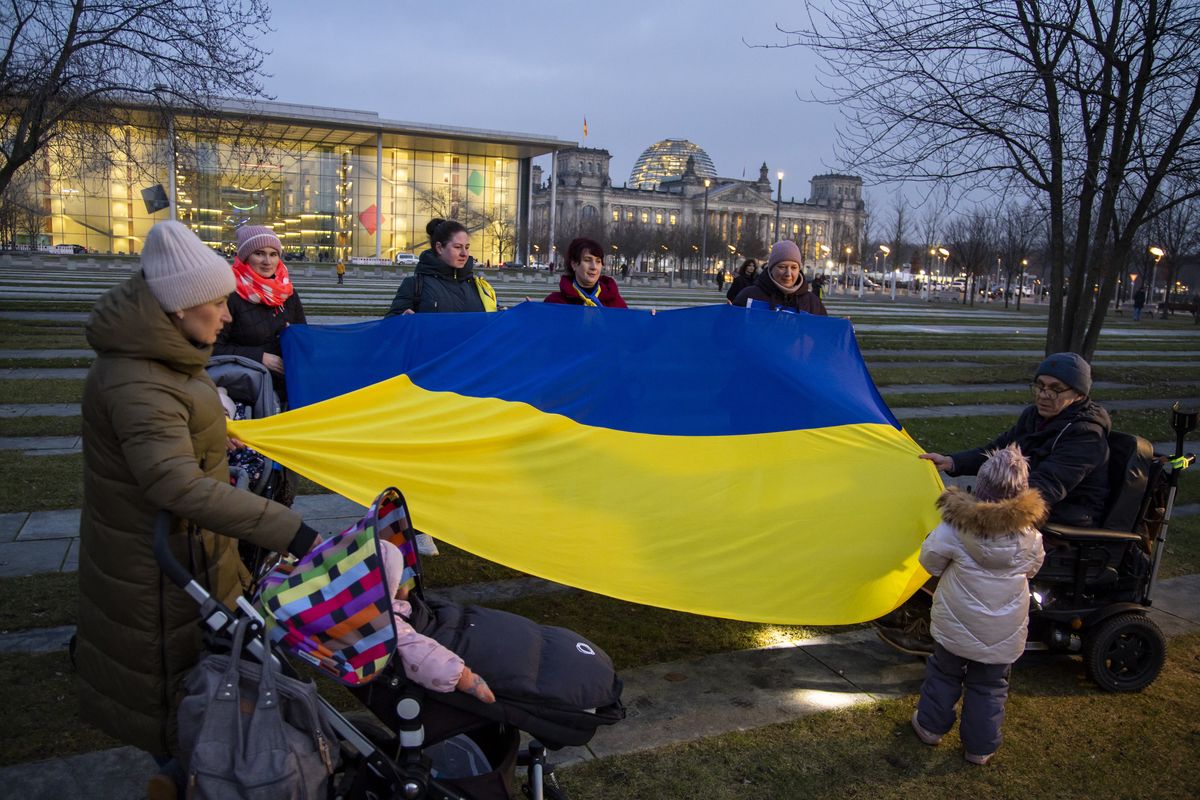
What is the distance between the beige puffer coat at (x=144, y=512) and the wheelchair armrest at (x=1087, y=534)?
3.90 metres

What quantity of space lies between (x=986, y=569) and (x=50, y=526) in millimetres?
6787

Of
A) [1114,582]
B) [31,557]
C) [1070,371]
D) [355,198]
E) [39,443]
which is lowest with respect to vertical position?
[31,557]

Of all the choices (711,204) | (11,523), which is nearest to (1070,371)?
(11,523)

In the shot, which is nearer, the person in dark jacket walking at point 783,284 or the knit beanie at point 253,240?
the knit beanie at point 253,240

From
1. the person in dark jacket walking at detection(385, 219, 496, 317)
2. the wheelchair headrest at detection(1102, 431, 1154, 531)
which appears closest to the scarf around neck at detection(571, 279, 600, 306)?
the person in dark jacket walking at detection(385, 219, 496, 317)

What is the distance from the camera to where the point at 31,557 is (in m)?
6.24

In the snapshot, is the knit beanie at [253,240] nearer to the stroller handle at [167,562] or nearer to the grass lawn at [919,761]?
the stroller handle at [167,562]

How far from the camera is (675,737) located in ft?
14.1

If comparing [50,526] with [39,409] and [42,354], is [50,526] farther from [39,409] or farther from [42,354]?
[42,354]

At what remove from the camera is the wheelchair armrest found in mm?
4656

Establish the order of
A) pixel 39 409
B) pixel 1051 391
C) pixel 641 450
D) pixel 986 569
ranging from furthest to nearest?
pixel 39 409 → pixel 641 450 → pixel 1051 391 → pixel 986 569

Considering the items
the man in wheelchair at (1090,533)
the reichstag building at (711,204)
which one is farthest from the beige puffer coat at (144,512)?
the reichstag building at (711,204)

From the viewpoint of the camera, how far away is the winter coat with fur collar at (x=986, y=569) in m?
4.10

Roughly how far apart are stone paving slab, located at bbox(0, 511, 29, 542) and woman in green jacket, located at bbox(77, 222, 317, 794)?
14.7 ft
